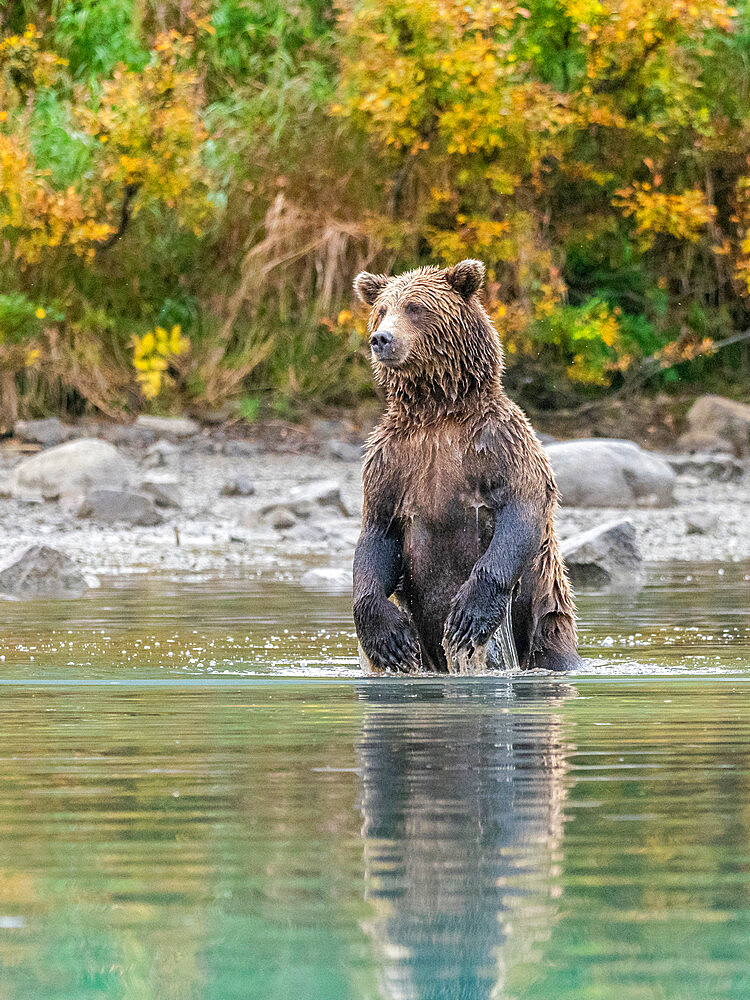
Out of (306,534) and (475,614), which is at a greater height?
(306,534)

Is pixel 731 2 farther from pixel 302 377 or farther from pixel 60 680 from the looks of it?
pixel 60 680

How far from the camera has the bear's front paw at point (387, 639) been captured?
712cm

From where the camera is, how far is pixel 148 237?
64.5ft

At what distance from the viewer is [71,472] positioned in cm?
1572

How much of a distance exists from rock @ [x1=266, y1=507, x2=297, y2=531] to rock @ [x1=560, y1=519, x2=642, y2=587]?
11.3 ft

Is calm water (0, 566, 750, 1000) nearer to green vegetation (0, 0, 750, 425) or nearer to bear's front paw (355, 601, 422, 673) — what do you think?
bear's front paw (355, 601, 422, 673)

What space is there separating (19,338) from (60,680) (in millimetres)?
12633

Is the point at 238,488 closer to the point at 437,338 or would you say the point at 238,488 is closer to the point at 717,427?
the point at 717,427

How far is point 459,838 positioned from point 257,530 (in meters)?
11.1

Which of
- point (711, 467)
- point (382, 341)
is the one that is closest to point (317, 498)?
point (711, 467)

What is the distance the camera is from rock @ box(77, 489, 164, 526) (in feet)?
48.2

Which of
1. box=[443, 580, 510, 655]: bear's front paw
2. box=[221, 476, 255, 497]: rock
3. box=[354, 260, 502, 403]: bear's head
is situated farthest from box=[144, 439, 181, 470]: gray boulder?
box=[443, 580, 510, 655]: bear's front paw

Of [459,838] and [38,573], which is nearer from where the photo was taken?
[459,838]

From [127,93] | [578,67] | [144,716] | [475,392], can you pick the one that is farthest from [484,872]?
[578,67]
